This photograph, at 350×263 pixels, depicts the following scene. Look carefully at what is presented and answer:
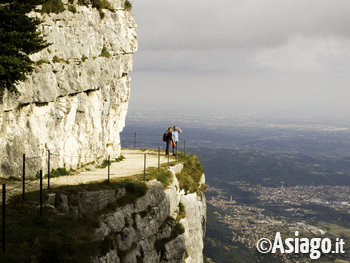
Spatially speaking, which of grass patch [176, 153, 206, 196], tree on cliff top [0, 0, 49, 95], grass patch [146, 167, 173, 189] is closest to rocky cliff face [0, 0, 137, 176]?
tree on cliff top [0, 0, 49, 95]

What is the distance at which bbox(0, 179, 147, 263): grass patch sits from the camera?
14.8 metres

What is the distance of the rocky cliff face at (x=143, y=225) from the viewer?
18.7 metres

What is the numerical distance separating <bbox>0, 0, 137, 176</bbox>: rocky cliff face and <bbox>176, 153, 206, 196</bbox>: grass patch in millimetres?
6473

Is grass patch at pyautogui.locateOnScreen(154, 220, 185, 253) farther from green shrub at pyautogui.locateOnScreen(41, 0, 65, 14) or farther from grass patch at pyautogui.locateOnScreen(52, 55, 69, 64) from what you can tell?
green shrub at pyautogui.locateOnScreen(41, 0, 65, 14)

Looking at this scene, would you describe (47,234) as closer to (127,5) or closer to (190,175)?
(190,175)

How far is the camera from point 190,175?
3183 cm

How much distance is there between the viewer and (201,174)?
3334 cm

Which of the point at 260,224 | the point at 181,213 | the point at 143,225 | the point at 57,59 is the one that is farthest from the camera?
the point at 260,224

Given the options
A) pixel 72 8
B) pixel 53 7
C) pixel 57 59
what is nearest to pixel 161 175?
pixel 57 59

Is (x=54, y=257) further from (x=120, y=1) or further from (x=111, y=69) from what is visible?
(x=120, y=1)

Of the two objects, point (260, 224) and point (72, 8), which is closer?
point (72, 8)

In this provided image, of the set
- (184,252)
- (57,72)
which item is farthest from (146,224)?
(57,72)

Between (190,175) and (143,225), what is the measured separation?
11.2m

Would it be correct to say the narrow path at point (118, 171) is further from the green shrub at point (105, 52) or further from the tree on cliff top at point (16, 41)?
the green shrub at point (105, 52)
